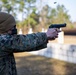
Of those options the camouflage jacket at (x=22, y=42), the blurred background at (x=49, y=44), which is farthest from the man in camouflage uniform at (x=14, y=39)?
the blurred background at (x=49, y=44)

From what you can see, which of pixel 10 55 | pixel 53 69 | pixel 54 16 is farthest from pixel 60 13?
Answer: pixel 10 55

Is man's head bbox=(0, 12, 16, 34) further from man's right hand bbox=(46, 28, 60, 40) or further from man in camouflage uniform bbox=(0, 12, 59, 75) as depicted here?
man's right hand bbox=(46, 28, 60, 40)

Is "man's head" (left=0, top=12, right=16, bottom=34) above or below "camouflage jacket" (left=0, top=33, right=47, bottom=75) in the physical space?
above

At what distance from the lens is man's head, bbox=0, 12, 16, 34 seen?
203 cm

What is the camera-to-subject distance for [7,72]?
218cm

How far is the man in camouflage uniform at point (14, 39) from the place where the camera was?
1.96 m

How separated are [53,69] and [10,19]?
9718mm

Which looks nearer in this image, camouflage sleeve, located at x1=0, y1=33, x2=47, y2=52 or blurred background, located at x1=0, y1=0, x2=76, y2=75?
camouflage sleeve, located at x1=0, y1=33, x2=47, y2=52

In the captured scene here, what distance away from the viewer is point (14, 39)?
1962mm

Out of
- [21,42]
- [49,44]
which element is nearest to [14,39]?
[21,42]

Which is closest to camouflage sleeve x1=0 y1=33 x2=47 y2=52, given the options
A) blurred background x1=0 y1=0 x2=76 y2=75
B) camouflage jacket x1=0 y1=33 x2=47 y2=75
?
camouflage jacket x1=0 y1=33 x2=47 y2=75

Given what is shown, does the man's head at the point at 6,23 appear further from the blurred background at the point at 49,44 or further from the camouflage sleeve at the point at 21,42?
the blurred background at the point at 49,44

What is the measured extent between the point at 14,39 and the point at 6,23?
0.53 ft

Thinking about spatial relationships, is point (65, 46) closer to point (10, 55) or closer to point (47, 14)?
point (10, 55)
